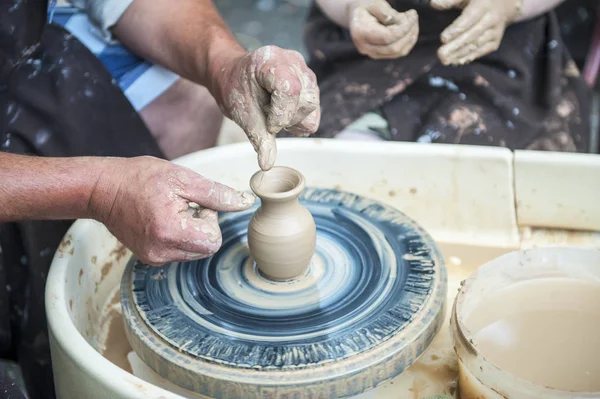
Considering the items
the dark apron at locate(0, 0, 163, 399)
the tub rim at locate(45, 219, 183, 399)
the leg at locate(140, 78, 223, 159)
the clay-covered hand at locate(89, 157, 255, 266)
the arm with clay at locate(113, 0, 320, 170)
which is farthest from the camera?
the leg at locate(140, 78, 223, 159)

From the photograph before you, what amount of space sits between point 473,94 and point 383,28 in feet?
1.43

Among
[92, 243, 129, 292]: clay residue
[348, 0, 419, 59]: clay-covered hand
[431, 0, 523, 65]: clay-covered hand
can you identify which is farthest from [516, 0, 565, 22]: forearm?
[92, 243, 129, 292]: clay residue

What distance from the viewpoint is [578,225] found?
1.71m

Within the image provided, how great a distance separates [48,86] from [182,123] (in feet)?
1.56

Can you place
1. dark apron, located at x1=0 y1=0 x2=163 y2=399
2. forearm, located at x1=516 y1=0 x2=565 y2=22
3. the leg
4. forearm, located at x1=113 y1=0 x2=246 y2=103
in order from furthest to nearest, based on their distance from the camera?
the leg, forearm, located at x1=516 y1=0 x2=565 y2=22, forearm, located at x1=113 y1=0 x2=246 y2=103, dark apron, located at x1=0 y1=0 x2=163 y2=399

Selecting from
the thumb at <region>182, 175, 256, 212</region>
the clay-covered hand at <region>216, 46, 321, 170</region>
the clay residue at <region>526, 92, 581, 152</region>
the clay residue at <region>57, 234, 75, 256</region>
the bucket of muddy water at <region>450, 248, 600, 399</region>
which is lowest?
the clay residue at <region>526, 92, 581, 152</region>

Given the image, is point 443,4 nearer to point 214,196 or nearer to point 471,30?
point 471,30

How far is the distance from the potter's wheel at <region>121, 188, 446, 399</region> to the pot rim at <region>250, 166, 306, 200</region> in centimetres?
18

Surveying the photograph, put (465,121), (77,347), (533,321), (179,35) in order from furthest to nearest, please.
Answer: (465,121) → (179,35) → (533,321) → (77,347)

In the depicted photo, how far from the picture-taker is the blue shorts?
6.38ft

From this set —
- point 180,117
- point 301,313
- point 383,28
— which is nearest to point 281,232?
point 301,313

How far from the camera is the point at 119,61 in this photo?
77.0 inches

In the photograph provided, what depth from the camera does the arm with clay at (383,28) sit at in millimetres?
1645

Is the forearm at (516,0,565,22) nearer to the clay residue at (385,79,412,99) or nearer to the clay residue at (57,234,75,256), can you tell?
the clay residue at (385,79,412,99)
